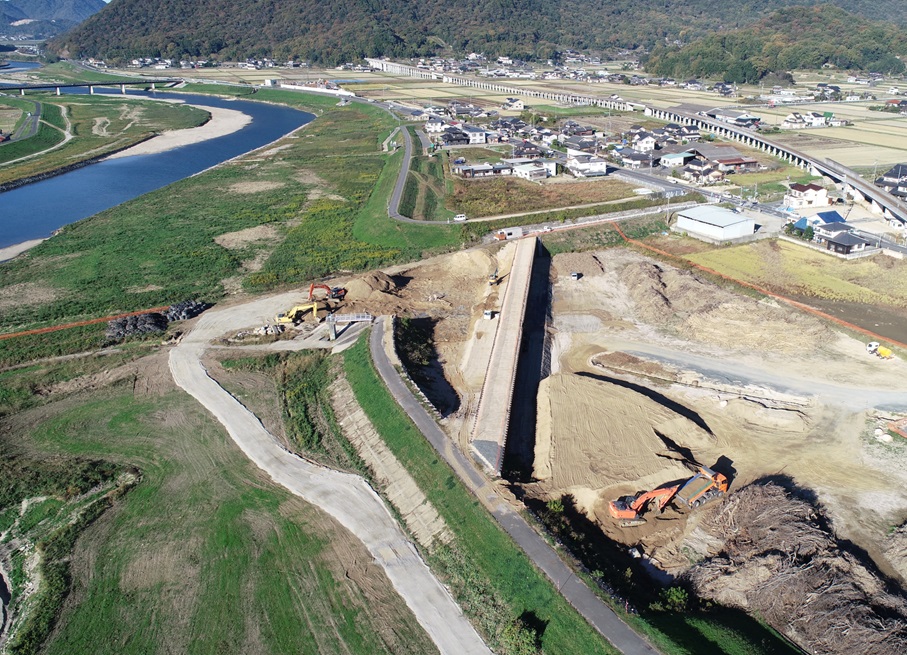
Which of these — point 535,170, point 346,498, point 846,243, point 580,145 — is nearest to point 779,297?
point 846,243

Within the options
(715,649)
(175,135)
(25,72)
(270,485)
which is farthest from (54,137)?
(25,72)

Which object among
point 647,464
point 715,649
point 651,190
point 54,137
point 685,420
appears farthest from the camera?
point 54,137

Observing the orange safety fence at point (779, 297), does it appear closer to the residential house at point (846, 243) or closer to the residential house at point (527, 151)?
the residential house at point (846, 243)

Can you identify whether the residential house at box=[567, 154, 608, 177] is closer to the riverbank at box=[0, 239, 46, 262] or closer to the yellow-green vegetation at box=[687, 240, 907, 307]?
the yellow-green vegetation at box=[687, 240, 907, 307]

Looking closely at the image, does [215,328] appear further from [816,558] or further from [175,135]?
[175,135]

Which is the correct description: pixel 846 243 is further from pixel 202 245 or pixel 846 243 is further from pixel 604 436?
pixel 202 245

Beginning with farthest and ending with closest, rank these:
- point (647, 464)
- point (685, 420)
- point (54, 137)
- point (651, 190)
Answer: point (54, 137)
point (651, 190)
point (685, 420)
point (647, 464)

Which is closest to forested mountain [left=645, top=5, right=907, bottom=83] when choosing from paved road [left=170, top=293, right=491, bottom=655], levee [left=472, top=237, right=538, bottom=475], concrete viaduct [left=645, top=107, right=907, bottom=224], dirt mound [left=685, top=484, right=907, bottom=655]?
concrete viaduct [left=645, top=107, right=907, bottom=224]
